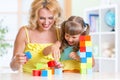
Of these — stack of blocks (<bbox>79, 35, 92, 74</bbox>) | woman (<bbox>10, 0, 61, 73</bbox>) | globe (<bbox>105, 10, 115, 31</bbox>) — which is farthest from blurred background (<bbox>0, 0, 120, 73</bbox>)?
stack of blocks (<bbox>79, 35, 92, 74</bbox>)

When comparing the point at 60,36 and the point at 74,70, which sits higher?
the point at 60,36

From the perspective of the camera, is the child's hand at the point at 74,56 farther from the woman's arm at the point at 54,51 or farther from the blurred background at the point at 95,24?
the blurred background at the point at 95,24

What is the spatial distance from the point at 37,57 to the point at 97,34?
8.09 ft

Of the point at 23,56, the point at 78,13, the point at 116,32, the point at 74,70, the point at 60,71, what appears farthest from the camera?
the point at 78,13

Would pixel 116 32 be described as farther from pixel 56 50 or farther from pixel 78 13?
pixel 56 50

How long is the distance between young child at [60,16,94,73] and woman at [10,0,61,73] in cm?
6

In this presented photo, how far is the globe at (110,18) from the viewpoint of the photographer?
3.85 metres

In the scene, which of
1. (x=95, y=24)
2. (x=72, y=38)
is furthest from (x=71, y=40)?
(x=95, y=24)

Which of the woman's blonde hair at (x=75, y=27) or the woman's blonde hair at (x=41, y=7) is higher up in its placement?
the woman's blonde hair at (x=41, y=7)

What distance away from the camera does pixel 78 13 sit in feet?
15.4

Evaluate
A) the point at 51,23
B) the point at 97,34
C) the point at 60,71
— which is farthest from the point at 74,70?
the point at 97,34

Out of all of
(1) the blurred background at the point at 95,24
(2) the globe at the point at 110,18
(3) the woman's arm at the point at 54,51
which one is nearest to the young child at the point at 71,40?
(3) the woman's arm at the point at 54,51

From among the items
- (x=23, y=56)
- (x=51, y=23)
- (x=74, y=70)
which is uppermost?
(x=51, y=23)

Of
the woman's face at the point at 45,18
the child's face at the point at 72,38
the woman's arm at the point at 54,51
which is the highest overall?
the woman's face at the point at 45,18
